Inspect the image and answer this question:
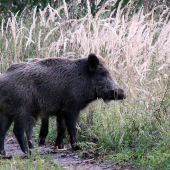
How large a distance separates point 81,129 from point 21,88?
174 cm

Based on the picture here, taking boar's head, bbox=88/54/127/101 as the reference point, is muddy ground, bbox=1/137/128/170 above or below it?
below

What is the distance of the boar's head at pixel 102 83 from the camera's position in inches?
252

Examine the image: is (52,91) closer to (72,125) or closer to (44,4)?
(72,125)

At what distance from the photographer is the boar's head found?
6.40m

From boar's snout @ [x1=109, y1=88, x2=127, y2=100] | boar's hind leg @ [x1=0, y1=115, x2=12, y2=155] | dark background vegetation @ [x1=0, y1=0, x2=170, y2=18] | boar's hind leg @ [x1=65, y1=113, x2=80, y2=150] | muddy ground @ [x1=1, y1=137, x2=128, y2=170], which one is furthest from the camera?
dark background vegetation @ [x1=0, y1=0, x2=170, y2=18]

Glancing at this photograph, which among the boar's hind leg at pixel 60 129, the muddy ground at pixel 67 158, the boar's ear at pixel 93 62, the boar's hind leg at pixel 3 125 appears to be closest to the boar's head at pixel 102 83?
the boar's ear at pixel 93 62

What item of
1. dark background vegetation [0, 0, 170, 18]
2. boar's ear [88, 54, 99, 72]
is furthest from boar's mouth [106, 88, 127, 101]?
dark background vegetation [0, 0, 170, 18]

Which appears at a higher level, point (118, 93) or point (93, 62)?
point (93, 62)

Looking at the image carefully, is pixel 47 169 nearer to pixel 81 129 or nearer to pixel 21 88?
pixel 21 88

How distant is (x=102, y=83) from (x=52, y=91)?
90 centimetres

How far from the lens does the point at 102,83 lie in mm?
6434

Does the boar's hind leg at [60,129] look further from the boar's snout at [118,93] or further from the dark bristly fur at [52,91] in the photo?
Result: the boar's snout at [118,93]

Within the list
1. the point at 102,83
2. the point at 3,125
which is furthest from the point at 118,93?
the point at 3,125

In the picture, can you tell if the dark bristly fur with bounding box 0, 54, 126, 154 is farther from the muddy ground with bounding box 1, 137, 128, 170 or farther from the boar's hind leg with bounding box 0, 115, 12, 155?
the muddy ground with bounding box 1, 137, 128, 170
